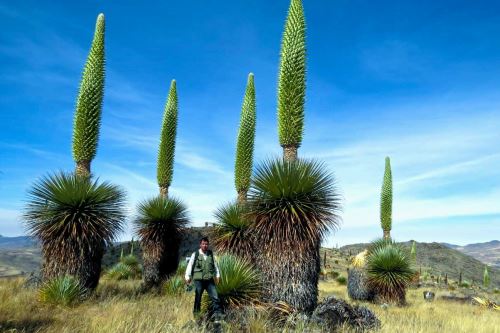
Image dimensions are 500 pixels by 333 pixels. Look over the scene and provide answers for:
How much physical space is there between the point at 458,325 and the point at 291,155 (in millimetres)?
5549

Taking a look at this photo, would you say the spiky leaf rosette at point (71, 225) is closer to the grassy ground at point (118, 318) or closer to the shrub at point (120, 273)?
the grassy ground at point (118, 318)

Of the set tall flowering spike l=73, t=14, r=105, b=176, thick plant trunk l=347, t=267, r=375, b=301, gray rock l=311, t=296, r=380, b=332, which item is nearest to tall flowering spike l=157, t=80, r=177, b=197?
tall flowering spike l=73, t=14, r=105, b=176

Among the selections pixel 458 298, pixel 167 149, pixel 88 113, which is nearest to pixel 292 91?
pixel 88 113

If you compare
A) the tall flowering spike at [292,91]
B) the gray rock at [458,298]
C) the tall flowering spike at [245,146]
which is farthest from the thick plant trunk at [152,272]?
the gray rock at [458,298]

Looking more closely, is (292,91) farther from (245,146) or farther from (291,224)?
(245,146)

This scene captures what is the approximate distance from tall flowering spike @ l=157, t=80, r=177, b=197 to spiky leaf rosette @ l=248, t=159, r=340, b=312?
31.3ft

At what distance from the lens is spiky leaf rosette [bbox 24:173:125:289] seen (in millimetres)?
12047

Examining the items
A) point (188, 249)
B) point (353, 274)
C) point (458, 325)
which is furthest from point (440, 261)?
point (458, 325)

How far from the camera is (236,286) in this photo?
10.0 m

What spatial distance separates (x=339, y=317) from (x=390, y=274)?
345 inches

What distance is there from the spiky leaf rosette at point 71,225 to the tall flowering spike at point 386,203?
15626 mm

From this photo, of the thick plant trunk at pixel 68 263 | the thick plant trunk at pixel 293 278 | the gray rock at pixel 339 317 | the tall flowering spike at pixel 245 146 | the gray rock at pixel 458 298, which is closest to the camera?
the gray rock at pixel 339 317

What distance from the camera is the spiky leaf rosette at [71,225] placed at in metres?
12.0

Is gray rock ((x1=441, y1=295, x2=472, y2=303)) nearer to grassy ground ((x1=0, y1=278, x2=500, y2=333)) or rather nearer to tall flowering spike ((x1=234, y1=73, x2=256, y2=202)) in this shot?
grassy ground ((x1=0, y1=278, x2=500, y2=333))
